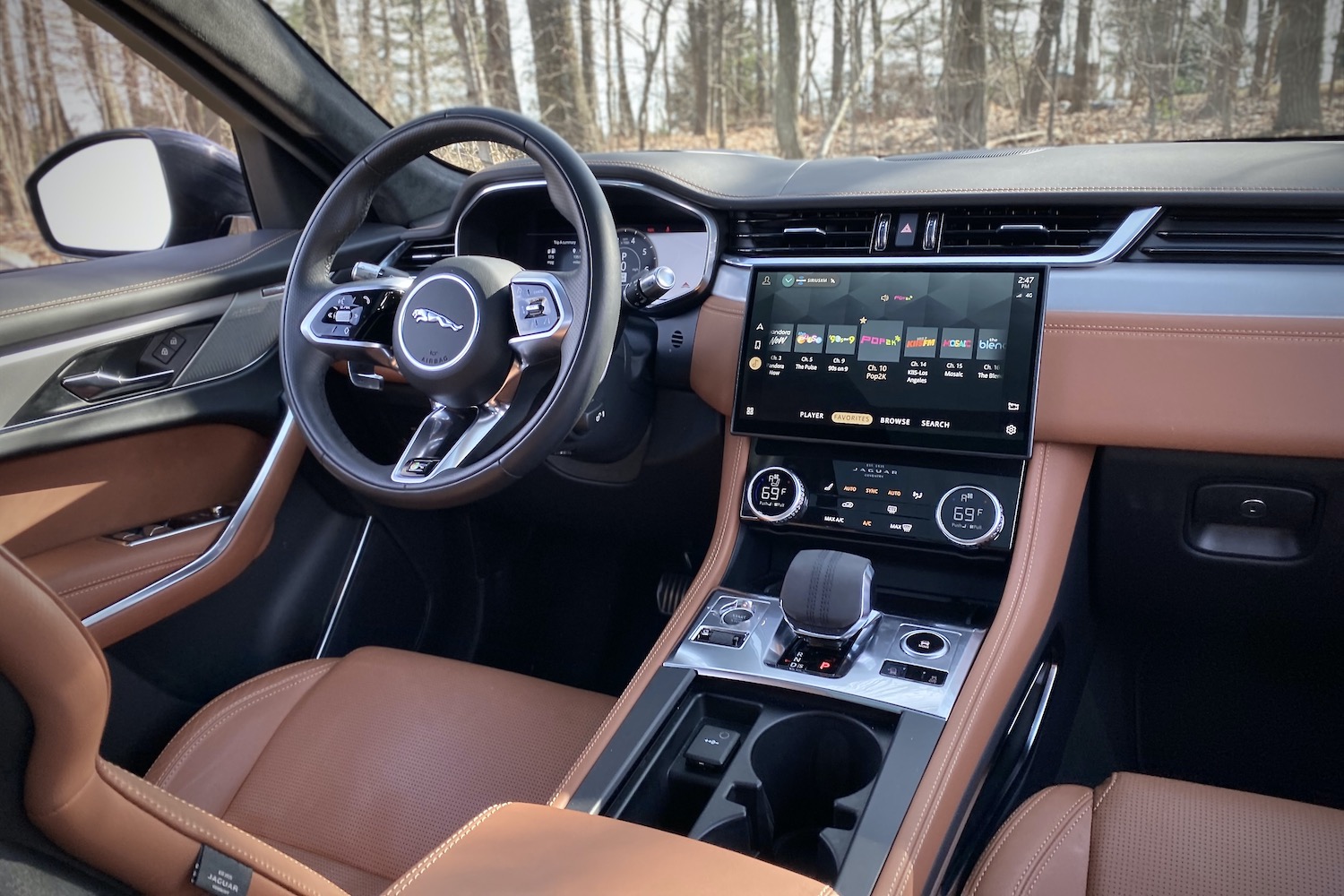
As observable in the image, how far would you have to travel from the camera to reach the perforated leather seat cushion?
1526mm

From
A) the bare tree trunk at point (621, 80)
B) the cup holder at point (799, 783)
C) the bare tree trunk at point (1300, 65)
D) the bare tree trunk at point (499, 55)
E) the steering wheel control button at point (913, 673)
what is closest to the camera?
the cup holder at point (799, 783)

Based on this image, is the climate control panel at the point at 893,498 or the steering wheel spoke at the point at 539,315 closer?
the steering wheel spoke at the point at 539,315

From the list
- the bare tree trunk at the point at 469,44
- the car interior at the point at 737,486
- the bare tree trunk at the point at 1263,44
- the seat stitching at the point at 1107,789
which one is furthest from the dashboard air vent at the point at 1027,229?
the bare tree trunk at the point at 469,44

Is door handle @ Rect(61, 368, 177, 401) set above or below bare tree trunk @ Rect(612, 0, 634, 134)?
below

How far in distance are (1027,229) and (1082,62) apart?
3.79m

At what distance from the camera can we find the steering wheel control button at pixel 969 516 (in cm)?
164

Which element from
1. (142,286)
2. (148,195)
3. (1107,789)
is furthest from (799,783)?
(148,195)

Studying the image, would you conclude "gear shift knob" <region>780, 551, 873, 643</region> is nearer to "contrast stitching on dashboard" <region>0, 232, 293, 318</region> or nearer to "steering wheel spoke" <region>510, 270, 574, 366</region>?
"steering wheel spoke" <region>510, 270, 574, 366</region>

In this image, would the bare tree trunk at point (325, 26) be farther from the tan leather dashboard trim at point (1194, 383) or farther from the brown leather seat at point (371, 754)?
the tan leather dashboard trim at point (1194, 383)

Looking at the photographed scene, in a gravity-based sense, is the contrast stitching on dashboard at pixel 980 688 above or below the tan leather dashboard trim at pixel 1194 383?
below

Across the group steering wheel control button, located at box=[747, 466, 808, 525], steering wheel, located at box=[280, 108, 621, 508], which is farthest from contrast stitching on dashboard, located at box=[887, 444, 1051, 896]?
steering wheel, located at box=[280, 108, 621, 508]

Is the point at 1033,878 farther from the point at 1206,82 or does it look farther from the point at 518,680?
the point at 1206,82

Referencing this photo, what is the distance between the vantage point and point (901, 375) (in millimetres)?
1681

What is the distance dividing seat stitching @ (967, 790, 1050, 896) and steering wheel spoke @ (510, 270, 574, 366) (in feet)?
2.88
